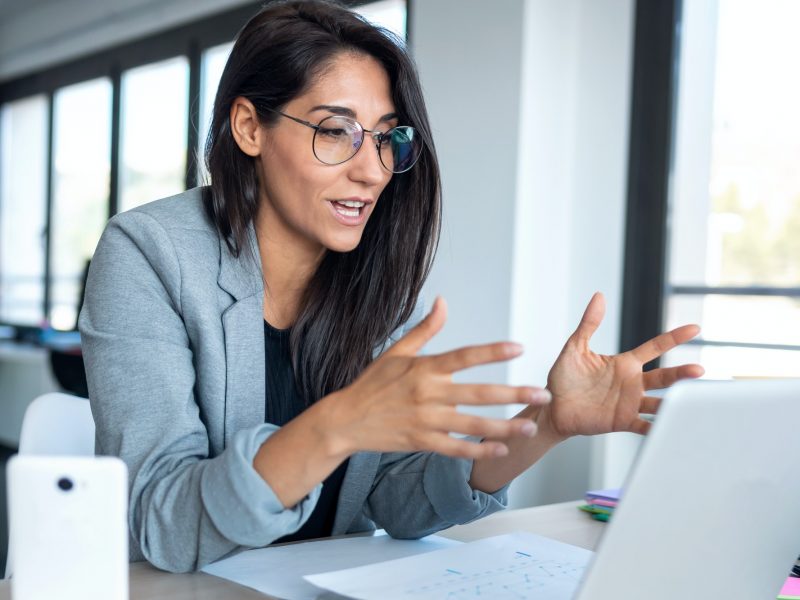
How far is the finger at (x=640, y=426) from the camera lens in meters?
1.09

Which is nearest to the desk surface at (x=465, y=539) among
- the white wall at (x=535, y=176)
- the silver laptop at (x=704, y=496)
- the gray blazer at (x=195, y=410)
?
the gray blazer at (x=195, y=410)

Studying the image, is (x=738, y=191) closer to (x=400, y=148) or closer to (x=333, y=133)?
(x=400, y=148)

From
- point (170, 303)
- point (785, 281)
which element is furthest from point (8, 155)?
point (170, 303)

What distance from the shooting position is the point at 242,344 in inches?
50.6

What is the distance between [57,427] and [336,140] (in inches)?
24.2

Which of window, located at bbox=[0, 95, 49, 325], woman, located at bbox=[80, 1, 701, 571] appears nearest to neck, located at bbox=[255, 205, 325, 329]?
woman, located at bbox=[80, 1, 701, 571]

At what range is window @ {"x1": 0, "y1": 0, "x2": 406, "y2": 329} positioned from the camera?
16.8 feet

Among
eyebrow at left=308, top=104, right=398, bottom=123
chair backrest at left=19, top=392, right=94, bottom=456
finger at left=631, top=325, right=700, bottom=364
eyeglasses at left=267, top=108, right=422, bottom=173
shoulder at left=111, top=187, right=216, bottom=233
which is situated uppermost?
eyebrow at left=308, top=104, right=398, bottom=123

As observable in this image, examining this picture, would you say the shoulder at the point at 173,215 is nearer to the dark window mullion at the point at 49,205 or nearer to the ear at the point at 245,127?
the ear at the point at 245,127

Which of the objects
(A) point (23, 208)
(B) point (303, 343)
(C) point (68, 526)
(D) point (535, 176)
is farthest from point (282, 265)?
(A) point (23, 208)

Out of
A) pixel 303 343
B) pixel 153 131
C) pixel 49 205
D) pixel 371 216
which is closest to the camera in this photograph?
pixel 303 343

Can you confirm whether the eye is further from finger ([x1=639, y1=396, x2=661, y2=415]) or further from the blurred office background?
the blurred office background

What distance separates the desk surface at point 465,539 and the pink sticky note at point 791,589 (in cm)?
24

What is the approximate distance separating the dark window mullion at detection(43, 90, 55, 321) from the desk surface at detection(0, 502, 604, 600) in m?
5.54
